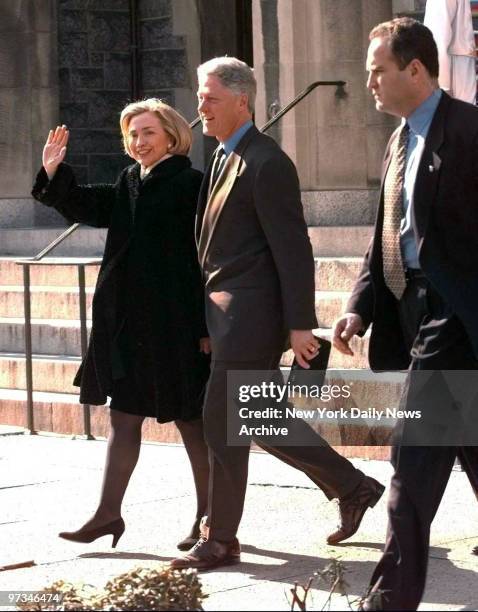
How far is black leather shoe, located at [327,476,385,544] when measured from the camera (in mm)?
6336

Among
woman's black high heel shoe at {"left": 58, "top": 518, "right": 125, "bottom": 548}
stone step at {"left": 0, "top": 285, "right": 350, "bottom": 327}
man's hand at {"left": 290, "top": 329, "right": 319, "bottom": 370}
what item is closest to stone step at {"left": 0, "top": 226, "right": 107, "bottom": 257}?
stone step at {"left": 0, "top": 285, "right": 350, "bottom": 327}

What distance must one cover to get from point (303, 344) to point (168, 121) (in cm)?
119

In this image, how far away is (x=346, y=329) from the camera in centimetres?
529

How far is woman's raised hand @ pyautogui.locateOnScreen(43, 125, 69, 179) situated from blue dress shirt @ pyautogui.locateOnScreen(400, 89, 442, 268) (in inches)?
76.9

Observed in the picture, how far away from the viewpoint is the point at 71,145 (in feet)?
50.0

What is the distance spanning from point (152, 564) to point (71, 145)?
943cm

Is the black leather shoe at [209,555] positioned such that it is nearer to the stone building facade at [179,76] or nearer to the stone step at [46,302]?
the stone step at [46,302]

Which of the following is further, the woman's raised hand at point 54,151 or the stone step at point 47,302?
the stone step at point 47,302

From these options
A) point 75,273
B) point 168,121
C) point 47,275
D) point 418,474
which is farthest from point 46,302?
point 418,474

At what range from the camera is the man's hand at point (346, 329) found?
208 inches

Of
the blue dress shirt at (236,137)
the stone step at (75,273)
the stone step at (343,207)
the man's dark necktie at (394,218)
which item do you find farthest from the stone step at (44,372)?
the man's dark necktie at (394,218)

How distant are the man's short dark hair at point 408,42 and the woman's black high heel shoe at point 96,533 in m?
2.29

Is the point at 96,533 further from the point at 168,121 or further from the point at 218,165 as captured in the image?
the point at 168,121

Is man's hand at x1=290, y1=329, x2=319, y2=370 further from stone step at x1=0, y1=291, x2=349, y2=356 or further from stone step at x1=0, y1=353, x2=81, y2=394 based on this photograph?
stone step at x1=0, y1=353, x2=81, y2=394
